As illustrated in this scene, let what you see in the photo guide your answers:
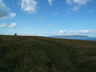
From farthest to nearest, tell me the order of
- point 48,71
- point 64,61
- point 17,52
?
point 17,52, point 64,61, point 48,71

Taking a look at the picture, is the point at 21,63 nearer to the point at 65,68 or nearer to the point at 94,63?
the point at 65,68

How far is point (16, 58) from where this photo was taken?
61.4 feet

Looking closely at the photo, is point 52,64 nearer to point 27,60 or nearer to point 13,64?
point 27,60

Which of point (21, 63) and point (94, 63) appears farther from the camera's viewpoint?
point (94, 63)

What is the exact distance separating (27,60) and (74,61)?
27.7 ft

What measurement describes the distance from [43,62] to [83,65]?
6.76 meters

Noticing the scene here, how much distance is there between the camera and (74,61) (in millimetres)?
18969

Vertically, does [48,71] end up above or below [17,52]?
below

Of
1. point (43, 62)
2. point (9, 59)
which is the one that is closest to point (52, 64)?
point (43, 62)

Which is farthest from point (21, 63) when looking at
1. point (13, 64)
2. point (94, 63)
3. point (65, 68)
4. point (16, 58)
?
point (94, 63)

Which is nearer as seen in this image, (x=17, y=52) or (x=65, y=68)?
(x=65, y=68)

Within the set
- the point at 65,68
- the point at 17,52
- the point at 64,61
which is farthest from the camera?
the point at 17,52

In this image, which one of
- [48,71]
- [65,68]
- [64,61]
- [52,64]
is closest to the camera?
[48,71]

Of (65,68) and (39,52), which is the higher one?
(39,52)
